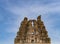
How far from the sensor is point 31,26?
57406mm

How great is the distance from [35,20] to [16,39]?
415 cm

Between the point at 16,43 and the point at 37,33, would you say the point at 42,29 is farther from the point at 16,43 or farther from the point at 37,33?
the point at 16,43

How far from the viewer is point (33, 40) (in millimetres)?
56562

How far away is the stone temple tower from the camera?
56.6 metres

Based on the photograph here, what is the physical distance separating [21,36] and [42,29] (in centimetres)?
334

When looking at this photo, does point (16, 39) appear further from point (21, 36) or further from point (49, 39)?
point (49, 39)

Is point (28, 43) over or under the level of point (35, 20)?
under

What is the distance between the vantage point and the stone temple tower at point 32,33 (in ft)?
186

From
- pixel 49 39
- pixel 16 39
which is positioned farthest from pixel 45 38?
pixel 16 39

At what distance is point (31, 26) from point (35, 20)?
1131mm

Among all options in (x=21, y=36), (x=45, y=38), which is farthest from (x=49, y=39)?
(x=21, y=36)

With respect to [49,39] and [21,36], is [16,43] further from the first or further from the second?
[49,39]

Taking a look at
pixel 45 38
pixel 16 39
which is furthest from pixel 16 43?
pixel 45 38

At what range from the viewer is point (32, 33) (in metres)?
56.9
